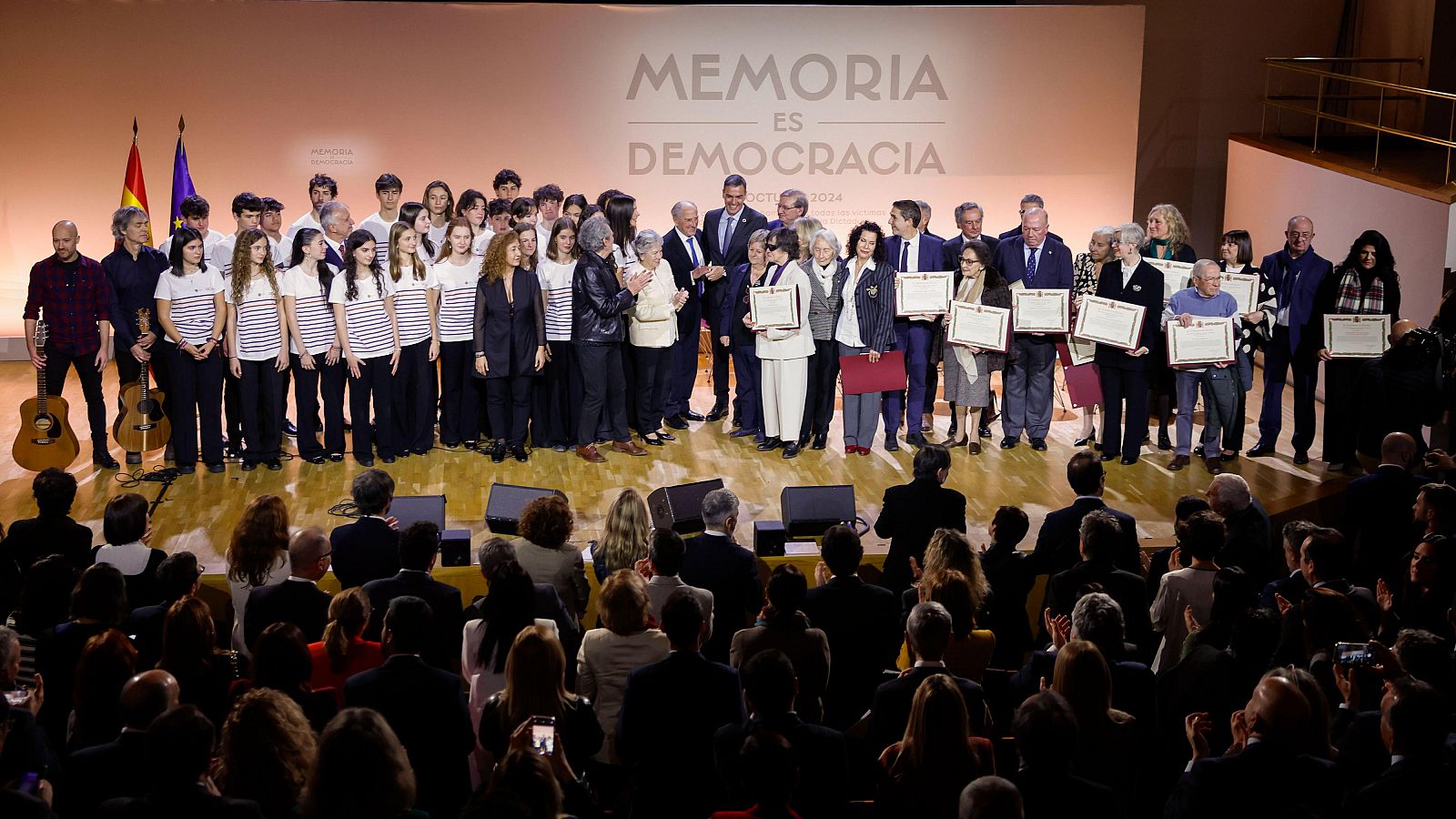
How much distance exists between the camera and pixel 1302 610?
15.2 ft

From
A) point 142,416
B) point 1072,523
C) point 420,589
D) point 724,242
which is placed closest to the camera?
point 420,589

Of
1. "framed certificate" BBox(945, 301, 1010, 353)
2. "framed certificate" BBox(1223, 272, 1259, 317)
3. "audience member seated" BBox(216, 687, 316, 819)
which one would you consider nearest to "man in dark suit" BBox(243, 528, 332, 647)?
"audience member seated" BBox(216, 687, 316, 819)

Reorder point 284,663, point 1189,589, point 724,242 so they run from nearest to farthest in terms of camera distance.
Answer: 1. point 284,663
2. point 1189,589
3. point 724,242

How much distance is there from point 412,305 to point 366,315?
0.97 feet

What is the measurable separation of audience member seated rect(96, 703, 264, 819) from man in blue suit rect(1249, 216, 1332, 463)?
7.80 meters

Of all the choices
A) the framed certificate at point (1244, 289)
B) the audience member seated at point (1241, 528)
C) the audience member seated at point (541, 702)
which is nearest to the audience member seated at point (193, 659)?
the audience member seated at point (541, 702)

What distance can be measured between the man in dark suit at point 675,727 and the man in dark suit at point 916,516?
2262 millimetres

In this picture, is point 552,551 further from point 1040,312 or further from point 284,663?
point 1040,312

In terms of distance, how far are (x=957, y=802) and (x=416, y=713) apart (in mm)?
1594

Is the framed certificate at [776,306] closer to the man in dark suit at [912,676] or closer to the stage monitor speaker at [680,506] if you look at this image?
the stage monitor speaker at [680,506]

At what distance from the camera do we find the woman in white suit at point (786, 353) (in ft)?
29.4

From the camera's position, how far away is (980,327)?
9.09 metres

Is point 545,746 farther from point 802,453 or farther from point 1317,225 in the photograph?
point 1317,225

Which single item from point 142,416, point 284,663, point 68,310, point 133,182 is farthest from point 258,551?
point 133,182
